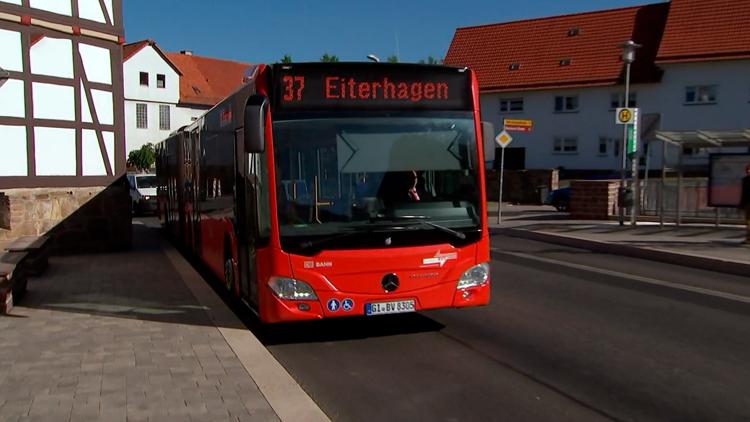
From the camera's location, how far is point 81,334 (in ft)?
22.8

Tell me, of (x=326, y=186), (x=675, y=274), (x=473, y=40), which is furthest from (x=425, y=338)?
(x=473, y=40)

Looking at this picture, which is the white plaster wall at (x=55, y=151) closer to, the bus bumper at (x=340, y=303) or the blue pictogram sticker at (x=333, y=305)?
the bus bumper at (x=340, y=303)

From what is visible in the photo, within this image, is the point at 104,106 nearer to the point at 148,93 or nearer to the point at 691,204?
the point at 691,204

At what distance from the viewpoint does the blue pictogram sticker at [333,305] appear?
6637 millimetres

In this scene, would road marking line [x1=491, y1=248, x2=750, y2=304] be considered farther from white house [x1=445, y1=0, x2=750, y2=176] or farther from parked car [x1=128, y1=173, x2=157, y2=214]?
white house [x1=445, y1=0, x2=750, y2=176]

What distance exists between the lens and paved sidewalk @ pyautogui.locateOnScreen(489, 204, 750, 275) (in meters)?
13.1

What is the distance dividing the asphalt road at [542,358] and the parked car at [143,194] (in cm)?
2257

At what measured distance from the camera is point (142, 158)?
2308 inches

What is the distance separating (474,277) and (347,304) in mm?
1363

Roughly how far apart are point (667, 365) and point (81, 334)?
18.2ft

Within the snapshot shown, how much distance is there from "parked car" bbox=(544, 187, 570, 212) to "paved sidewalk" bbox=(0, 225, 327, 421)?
2112 cm

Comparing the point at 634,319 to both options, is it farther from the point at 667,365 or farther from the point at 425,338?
the point at 425,338

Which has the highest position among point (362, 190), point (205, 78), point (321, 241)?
point (205, 78)

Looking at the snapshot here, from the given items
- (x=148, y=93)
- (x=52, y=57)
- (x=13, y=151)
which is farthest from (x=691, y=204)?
(x=148, y=93)
